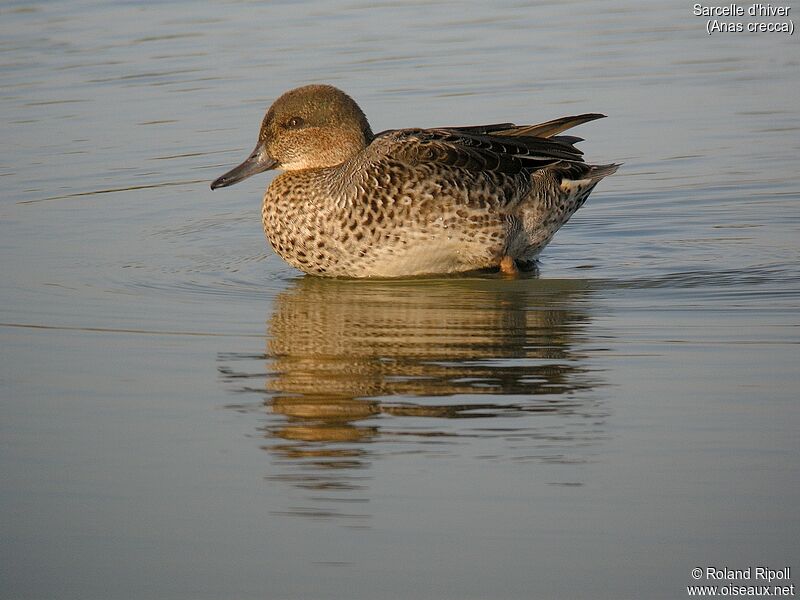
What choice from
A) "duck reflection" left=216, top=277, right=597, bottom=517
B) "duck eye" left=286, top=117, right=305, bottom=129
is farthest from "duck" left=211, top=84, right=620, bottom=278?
"duck reflection" left=216, top=277, right=597, bottom=517

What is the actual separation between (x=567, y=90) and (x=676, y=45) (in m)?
2.11

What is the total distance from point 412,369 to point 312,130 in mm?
2841

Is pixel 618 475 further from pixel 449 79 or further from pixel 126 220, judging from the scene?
pixel 449 79

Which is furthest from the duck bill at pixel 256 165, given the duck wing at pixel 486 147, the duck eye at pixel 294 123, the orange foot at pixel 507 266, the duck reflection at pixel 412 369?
the orange foot at pixel 507 266

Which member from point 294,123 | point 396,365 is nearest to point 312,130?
point 294,123

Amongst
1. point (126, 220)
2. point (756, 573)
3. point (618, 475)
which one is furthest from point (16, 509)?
point (126, 220)

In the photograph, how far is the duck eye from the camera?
888 cm

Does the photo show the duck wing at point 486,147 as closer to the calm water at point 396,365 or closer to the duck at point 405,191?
the duck at point 405,191

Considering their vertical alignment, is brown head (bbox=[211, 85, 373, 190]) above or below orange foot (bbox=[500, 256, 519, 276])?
above

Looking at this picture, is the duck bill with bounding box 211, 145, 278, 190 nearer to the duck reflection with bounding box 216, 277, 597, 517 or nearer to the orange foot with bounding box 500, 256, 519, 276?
the duck reflection with bounding box 216, 277, 597, 517

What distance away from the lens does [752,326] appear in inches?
278

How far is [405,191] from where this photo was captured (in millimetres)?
8289

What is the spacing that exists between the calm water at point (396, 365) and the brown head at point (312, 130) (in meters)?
0.68

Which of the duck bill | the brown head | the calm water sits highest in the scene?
the brown head
